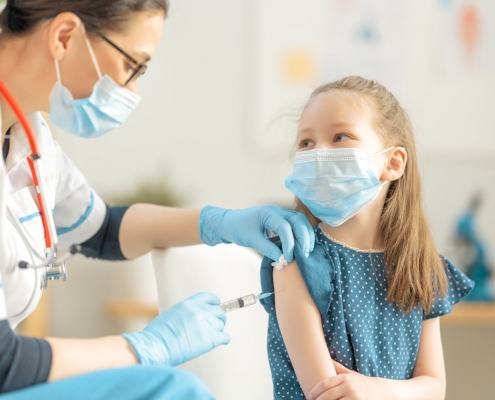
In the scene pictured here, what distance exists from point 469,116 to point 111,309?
201 cm

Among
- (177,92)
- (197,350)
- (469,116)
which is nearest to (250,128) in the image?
(177,92)

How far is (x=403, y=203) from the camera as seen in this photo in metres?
1.38

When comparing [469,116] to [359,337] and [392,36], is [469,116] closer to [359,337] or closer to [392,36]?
[392,36]

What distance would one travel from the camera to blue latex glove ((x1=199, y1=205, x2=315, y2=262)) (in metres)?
1.28

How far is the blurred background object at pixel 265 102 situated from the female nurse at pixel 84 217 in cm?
159

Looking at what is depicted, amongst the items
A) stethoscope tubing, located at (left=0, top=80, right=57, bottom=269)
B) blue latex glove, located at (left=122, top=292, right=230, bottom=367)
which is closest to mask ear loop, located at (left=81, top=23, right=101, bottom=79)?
stethoscope tubing, located at (left=0, top=80, right=57, bottom=269)

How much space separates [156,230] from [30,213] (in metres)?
0.31

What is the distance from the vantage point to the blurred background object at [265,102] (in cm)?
315

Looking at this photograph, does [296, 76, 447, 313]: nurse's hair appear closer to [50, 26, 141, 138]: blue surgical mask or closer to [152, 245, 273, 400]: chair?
[152, 245, 273, 400]: chair

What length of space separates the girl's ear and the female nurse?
21 centimetres

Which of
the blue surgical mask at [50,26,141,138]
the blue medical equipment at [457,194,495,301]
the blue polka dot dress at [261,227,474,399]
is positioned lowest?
the blue medical equipment at [457,194,495,301]

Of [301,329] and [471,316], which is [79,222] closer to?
[301,329]

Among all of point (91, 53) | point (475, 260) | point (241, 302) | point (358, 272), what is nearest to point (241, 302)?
point (241, 302)

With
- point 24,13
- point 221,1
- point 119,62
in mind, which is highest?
point 221,1
